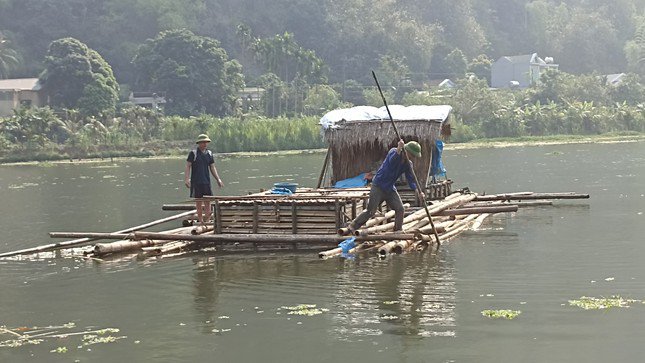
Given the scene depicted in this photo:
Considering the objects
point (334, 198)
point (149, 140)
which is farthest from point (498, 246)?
point (149, 140)

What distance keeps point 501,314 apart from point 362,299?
1869mm

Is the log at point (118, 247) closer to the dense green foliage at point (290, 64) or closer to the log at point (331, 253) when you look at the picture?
the log at point (331, 253)

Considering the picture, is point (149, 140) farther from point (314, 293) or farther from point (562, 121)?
point (314, 293)

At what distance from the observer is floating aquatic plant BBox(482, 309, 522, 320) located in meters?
12.0

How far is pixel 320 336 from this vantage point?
11383 mm

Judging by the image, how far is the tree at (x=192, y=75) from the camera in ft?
255

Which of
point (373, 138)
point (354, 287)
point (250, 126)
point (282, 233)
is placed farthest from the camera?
point (250, 126)

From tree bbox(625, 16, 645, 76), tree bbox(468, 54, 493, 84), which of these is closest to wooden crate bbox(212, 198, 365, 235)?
tree bbox(468, 54, 493, 84)

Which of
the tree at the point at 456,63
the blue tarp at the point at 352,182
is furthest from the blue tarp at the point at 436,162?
the tree at the point at 456,63

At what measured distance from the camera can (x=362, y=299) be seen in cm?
1316

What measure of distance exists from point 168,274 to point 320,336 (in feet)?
15.6

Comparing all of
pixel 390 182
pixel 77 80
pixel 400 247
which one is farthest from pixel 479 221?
pixel 77 80

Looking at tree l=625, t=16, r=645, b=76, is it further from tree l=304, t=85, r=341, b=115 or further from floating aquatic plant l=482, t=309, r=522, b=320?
floating aquatic plant l=482, t=309, r=522, b=320

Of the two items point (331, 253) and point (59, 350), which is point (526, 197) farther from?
point (59, 350)
